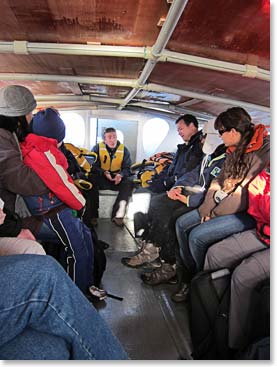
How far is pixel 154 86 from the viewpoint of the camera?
2.96m

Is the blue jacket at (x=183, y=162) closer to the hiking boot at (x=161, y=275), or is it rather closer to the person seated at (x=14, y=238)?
the hiking boot at (x=161, y=275)

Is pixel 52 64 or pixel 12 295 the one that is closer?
pixel 12 295

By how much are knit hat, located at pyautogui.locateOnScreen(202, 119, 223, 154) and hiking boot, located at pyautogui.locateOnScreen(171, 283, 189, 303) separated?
3.37 ft

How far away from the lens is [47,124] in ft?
6.18

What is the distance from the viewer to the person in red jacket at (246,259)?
4.49 ft

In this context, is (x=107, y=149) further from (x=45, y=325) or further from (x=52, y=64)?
(x=45, y=325)

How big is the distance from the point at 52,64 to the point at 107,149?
1.75 metres

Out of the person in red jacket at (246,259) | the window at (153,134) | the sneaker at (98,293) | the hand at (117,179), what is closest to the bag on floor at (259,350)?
the person in red jacket at (246,259)

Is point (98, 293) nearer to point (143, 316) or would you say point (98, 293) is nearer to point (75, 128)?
point (143, 316)

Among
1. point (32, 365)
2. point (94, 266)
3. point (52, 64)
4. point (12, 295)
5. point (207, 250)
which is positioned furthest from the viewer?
point (52, 64)

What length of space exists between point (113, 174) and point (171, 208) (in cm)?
166

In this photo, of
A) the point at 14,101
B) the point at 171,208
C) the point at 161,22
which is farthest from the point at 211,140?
the point at 14,101

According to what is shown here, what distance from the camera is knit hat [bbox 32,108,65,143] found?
1.87 meters

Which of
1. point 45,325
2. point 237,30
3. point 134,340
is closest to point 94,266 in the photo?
point 134,340
